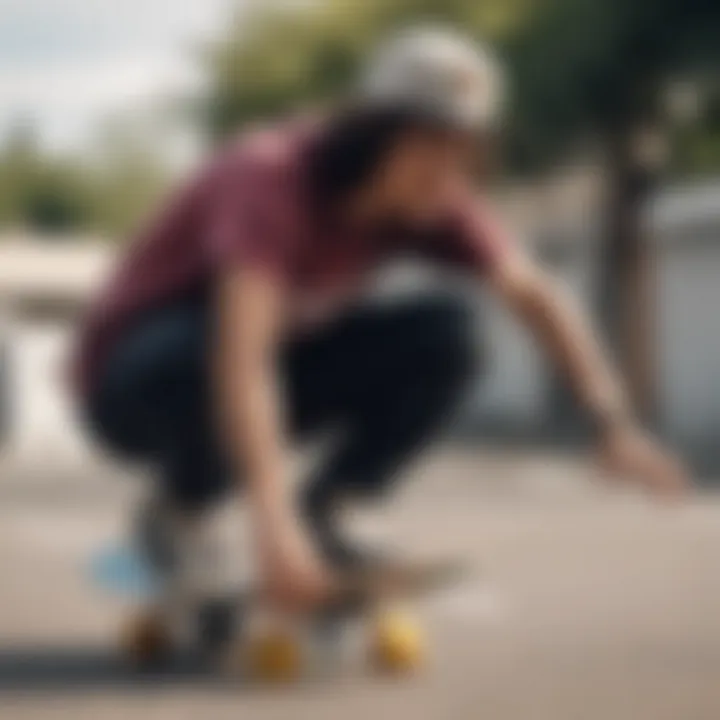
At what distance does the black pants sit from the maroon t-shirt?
0.04 m

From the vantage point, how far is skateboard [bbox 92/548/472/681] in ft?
6.37

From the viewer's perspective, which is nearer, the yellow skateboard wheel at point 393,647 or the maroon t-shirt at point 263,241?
the maroon t-shirt at point 263,241

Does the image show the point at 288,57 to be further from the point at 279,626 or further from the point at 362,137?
the point at 279,626

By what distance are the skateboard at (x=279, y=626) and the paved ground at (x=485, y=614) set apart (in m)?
0.03

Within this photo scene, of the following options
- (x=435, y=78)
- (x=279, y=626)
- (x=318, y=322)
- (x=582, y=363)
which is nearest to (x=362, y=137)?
(x=435, y=78)

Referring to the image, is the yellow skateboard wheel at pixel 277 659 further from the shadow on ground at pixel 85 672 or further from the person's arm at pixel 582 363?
the person's arm at pixel 582 363

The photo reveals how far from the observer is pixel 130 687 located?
192 cm

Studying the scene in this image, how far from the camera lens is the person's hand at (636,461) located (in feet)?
6.40

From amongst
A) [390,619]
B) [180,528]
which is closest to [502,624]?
[390,619]

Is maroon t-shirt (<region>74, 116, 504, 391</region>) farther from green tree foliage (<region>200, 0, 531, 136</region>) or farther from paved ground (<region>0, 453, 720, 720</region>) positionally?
paved ground (<region>0, 453, 720, 720</region>)

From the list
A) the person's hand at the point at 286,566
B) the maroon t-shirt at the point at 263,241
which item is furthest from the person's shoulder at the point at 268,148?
the person's hand at the point at 286,566

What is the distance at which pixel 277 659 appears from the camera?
194 centimetres

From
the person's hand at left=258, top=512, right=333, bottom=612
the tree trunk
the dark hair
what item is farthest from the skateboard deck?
the dark hair

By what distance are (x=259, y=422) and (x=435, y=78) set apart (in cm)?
29
